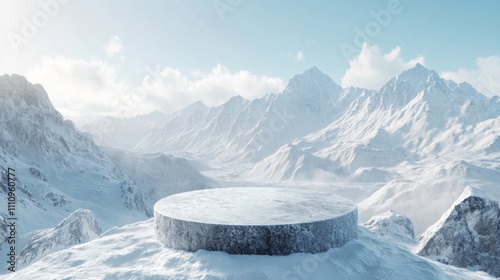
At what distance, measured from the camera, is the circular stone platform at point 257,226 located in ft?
32.7

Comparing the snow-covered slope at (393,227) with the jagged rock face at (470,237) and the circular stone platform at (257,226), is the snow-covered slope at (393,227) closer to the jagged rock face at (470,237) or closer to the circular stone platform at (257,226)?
the jagged rock face at (470,237)

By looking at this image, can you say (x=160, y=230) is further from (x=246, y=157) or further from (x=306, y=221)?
(x=246, y=157)

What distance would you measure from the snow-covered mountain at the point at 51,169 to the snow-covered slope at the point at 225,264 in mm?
34768

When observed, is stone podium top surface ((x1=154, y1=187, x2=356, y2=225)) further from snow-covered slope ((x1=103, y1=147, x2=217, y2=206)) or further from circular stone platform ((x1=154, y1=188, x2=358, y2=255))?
snow-covered slope ((x1=103, y1=147, x2=217, y2=206))

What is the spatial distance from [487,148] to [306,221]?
497 ft

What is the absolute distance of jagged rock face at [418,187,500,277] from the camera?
1662cm

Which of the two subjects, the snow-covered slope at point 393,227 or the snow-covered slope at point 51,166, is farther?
the snow-covered slope at point 51,166

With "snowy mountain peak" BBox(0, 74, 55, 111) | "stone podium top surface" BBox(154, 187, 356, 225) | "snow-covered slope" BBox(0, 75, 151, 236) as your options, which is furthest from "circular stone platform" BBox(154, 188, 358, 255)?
"snowy mountain peak" BBox(0, 74, 55, 111)

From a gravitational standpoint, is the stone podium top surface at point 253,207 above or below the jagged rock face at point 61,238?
above

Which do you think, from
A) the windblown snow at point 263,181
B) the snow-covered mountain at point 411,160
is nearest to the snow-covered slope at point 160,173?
the windblown snow at point 263,181

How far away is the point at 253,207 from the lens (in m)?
12.6

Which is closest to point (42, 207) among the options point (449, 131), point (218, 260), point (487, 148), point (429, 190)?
point (218, 260)

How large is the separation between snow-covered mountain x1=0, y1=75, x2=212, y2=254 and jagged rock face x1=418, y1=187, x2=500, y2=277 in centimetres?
4148

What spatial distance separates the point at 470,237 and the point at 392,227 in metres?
5.15
